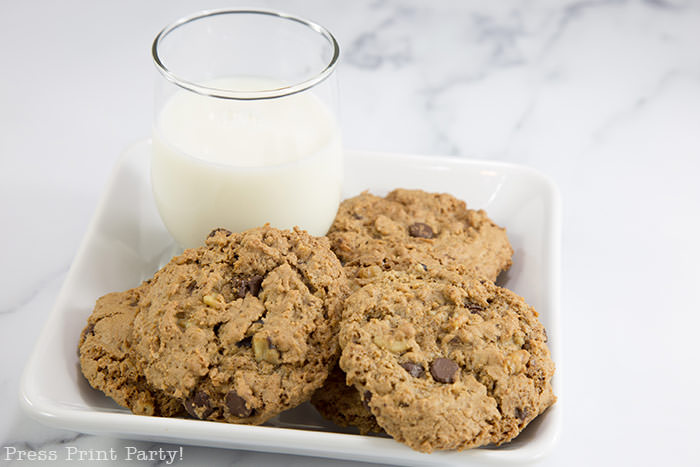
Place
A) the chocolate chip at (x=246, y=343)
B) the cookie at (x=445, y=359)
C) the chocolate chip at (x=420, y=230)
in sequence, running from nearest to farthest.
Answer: the cookie at (x=445, y=359)
the chocolate chip at (x=246, y=343)
the chocolate chip at (x=420, y=230)

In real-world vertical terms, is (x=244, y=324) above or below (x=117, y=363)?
above

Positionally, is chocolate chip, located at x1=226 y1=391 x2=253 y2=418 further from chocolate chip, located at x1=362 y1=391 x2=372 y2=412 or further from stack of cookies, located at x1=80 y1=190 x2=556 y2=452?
chocolate chip, located at x1=362 y1=391 x2=372 y2=412

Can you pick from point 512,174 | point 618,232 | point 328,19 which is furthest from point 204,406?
point 328,19

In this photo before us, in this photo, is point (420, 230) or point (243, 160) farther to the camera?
point (420, 230)

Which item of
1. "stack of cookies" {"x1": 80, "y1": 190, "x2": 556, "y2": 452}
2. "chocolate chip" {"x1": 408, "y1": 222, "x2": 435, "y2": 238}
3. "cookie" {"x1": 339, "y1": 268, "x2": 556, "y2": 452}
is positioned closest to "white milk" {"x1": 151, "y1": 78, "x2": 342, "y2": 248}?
"stack of cookies" {"x1": 80, "y1": 190, "x2": 556, "y2": 452}

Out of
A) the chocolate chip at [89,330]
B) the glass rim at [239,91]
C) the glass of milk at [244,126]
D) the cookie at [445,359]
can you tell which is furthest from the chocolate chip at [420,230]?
the chocolate chip at [89,330]

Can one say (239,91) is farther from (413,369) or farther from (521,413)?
(521,413)

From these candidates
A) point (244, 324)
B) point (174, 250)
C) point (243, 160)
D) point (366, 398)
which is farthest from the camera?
point (174, 250)

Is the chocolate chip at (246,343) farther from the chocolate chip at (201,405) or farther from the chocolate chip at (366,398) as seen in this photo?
the chocolate chip at (366,398)

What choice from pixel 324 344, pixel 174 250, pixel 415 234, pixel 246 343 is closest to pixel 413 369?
pixel 324 344
